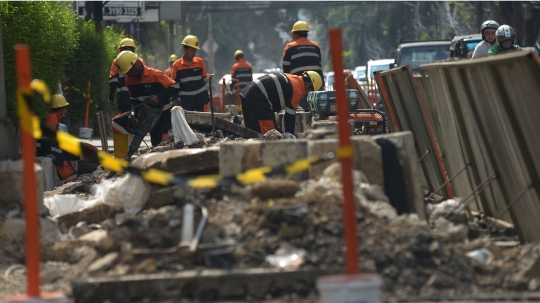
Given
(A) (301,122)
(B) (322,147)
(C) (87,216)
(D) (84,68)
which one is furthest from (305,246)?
(D) (84,68)

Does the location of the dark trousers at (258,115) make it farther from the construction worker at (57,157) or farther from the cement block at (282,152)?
the cement block at (282,152)

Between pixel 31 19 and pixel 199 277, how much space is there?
9930 mm

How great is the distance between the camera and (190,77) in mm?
15844

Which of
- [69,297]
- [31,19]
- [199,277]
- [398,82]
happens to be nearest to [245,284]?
[199,277]

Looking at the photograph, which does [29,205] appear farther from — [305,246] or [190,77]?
[190,77]

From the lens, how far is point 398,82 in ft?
31.8

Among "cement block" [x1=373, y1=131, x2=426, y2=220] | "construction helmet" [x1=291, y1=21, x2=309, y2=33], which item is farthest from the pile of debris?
"construction helmet" [x1=291, y1=21, x2=309, y2=33]

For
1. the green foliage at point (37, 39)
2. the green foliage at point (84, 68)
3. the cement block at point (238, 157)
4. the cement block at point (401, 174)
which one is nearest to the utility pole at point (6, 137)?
the cement block at point (238, 157)

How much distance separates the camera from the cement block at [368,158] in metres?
7.01

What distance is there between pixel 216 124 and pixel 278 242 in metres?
7.77

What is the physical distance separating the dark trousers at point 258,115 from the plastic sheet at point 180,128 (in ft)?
3.00

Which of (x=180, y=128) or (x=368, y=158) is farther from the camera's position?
(x=180, y=128)

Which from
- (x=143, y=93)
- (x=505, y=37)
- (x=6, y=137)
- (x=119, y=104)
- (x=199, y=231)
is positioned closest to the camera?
(x=199, y=231)

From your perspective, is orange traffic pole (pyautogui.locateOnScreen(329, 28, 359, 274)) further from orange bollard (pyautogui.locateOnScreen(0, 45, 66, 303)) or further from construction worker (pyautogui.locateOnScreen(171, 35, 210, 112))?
construction worker (pyautogui.locateOnScreen(171, 35, 210, 112))
